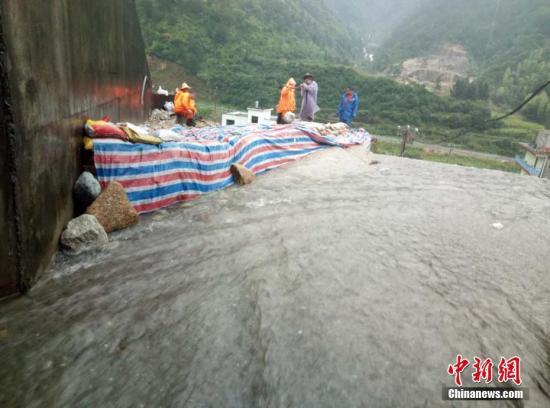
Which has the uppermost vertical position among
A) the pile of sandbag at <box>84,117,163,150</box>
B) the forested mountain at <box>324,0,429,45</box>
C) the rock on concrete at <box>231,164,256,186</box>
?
the forested mountain at <box>324,0,429,45</box>

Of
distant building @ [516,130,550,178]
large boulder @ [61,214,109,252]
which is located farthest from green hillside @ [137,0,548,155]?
large boulder @ [61,214,109,252]

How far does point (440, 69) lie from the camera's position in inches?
3142

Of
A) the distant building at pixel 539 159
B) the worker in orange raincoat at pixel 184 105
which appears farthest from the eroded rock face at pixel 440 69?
the worker in orange raincoat at pixel 184 105

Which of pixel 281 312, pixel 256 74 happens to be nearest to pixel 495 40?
pixel 256 74

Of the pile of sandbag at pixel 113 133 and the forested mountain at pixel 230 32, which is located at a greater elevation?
the forested mountain at pixel 230 32

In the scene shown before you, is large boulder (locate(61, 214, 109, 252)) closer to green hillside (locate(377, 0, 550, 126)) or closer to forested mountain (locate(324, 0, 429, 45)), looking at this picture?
green hillside (locate(377, 0, 550, 126))

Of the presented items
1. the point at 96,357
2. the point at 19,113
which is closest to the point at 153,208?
the point at 19,113

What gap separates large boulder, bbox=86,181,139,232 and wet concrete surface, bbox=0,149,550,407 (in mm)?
222

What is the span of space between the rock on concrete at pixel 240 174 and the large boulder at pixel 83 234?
243cm

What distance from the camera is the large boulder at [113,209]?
391cm

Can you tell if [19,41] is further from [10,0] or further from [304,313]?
[304,313]

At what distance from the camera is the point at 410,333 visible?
2475mm

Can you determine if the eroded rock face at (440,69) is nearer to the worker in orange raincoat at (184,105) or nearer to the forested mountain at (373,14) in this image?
the forested mountain at (373,14)

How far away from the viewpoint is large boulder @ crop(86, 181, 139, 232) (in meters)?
3.91
